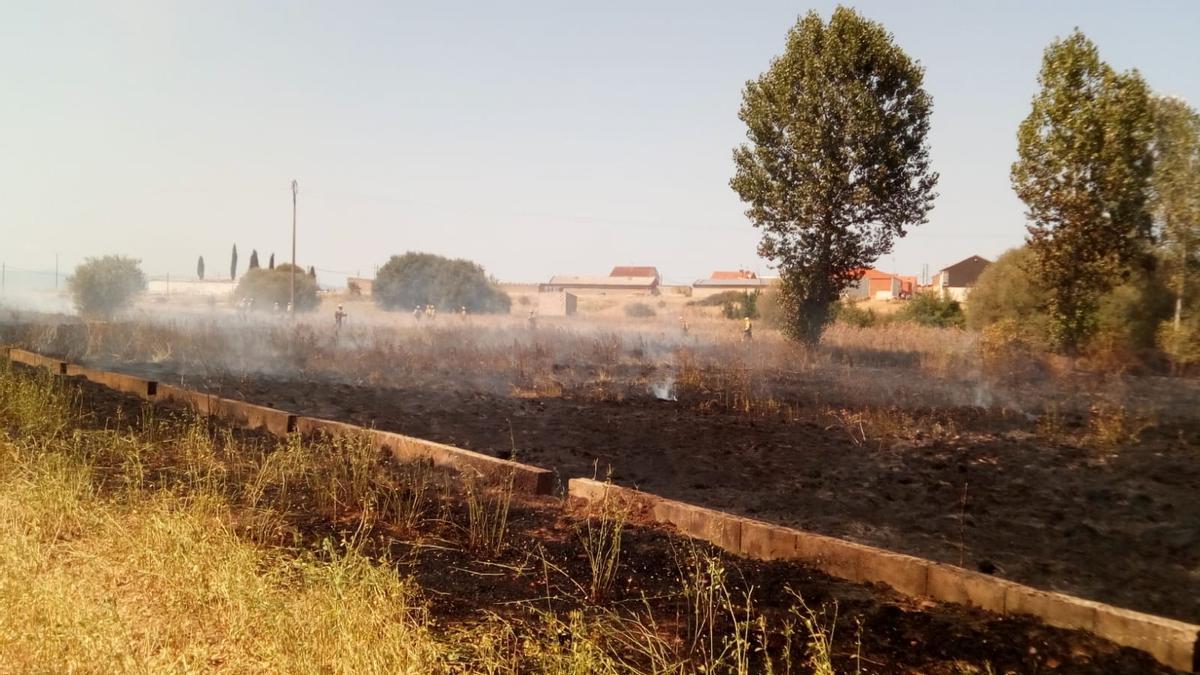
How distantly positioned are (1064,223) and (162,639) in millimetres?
19596

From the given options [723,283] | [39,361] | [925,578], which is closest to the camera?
[925,578]

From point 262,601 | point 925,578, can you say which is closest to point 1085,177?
point 925,578

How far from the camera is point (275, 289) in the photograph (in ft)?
165

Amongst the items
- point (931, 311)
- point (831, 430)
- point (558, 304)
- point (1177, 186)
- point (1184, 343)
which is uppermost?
point (1177, 186)

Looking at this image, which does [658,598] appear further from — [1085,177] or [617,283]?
[617,283]

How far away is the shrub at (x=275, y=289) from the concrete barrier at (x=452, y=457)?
140 ft

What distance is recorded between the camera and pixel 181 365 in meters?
16.0

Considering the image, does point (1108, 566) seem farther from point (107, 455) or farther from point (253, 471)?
point (107, 455)

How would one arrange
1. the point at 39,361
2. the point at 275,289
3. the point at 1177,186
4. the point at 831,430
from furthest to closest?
the point at 275,289, the point at 1177,186, the point at 39,361, the point at 831,430

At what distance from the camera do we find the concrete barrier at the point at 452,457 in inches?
239

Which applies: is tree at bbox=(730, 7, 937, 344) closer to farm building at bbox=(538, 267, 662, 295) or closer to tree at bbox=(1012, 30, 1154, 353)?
tree at bbox=(1012, 30, 1154, 353)

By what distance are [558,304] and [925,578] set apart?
189 ft

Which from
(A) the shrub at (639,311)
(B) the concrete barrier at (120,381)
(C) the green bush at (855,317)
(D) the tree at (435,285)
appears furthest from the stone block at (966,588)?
(D) the tree at (435,285)

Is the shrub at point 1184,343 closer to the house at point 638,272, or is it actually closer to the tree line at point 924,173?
the tree line at point 924,173
